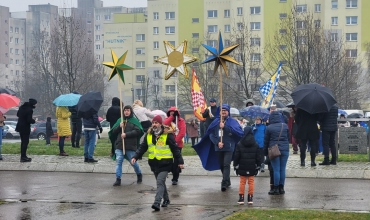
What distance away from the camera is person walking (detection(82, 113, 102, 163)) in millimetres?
19359

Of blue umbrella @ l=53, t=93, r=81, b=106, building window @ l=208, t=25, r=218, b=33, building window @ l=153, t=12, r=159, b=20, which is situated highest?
building window @ l=153, t=12, r=159, b=20

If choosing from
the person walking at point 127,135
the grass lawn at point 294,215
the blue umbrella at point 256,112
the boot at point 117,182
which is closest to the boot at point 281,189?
the grass lawn at point 294,215

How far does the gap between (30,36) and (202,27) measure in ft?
217

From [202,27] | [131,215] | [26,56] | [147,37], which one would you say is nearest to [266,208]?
[131,215]

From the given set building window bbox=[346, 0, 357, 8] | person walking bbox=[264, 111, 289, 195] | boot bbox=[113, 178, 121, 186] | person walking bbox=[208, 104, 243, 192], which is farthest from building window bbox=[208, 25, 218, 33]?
person walking bbox=[264, 111, 289, 195]

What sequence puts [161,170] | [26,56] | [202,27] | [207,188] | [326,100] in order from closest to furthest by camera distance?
[161,170]
[207,188]
[326,100]
[202,27]
[26,56]

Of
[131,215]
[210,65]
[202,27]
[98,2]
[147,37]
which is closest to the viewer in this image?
[131,215]

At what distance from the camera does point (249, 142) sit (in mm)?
12891

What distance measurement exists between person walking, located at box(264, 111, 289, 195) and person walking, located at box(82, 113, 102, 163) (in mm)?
6845

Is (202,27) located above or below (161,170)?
above

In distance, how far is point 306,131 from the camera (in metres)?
18.3

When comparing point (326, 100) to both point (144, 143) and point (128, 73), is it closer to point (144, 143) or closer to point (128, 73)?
point (144, 143)

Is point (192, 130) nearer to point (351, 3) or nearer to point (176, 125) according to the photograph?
point (176, 125)

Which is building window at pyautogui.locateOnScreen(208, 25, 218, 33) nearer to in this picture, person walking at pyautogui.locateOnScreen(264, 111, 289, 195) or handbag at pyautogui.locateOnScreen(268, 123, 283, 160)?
person walking at pyautogui.locateOnScreen(264, 111, 289, 195)
